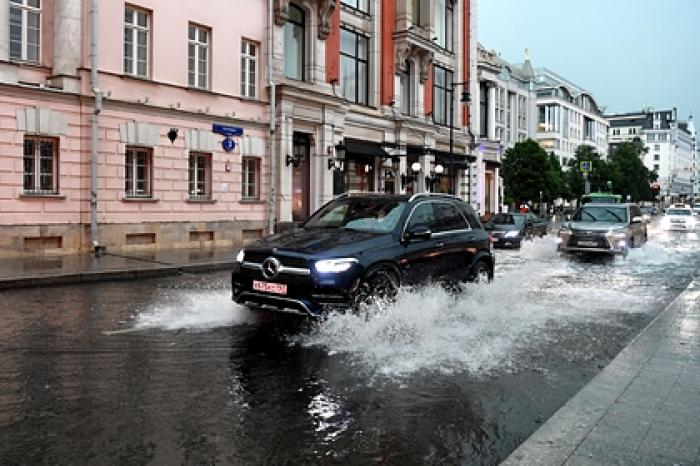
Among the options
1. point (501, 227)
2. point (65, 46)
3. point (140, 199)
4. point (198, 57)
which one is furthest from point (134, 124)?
point (501, 227)

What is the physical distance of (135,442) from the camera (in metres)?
4.13

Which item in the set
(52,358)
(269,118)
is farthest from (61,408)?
(269,118)

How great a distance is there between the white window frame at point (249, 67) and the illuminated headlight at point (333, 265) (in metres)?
18.0

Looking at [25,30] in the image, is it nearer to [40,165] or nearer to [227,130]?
[40,165]

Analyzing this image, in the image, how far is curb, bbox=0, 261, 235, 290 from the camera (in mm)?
Answer: 12227

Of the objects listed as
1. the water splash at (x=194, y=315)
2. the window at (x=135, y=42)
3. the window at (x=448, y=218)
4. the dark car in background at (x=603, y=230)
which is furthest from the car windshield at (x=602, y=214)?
the window at (x=135, y=42)

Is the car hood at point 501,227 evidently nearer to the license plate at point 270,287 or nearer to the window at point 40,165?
the window at point 40,165

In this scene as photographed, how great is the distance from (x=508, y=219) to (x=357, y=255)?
71.5 feet

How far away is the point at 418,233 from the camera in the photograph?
8398 millimetres

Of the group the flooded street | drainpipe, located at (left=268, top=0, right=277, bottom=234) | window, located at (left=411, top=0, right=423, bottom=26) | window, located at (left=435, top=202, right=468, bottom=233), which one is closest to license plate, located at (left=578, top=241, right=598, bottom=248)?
the flooded street

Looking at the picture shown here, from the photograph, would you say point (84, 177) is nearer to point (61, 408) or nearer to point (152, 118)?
point (152, 118)

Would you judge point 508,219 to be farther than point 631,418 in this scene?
Yes

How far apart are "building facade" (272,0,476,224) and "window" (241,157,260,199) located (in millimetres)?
794

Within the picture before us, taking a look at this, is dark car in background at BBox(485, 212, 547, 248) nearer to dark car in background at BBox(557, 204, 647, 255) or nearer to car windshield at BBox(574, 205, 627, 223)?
dark car in background at BBox(557, 204, 647, 255)
